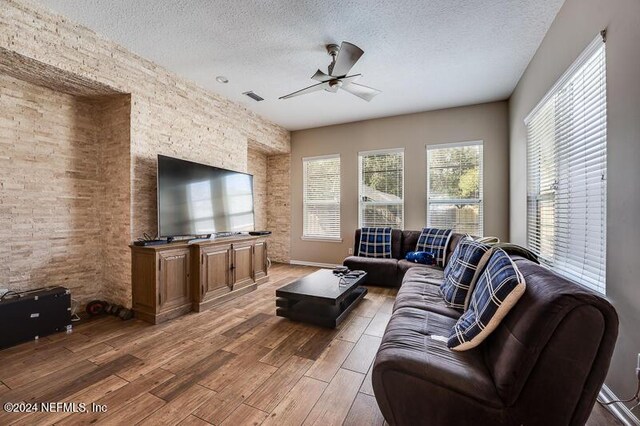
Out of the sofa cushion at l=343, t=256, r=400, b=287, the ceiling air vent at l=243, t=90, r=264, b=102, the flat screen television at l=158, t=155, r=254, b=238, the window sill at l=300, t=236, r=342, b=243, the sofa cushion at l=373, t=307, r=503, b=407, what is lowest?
the sofa cushion at l=343, t=256, r=400, b=287

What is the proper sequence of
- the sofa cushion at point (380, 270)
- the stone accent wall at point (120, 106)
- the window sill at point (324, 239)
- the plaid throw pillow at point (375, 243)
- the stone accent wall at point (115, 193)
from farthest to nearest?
the window sill at point (324, 239) → the plaid throw pillow at point (375, 243) → the sofa cushion at point (380, 270) → the stone accent wall at point (115, 193) → the stone accent wall at point (120, 106)

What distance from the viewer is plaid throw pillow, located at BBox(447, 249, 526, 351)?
131 cm

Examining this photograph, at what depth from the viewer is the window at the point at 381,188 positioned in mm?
5082

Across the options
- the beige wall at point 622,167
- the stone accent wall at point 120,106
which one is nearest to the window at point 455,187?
the beige wall at point 622,167

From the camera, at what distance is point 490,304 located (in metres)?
1.40

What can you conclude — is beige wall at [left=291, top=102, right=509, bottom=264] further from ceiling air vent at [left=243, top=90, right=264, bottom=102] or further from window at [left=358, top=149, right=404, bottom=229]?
ceiling air vent at [left=243, top=90, right=264, bottom=102]

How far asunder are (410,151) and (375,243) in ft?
5.94

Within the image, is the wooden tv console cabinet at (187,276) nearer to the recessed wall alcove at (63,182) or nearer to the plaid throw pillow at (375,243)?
the recessed wall alcove at (63,182)

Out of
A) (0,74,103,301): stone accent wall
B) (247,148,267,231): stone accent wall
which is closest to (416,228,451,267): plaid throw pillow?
(247,148,267,231): stone accent wall

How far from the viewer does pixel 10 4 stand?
7.27 feet

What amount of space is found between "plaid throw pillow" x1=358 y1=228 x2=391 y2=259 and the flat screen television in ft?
6.39

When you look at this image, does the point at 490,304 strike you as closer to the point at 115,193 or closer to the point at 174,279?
the point at 174,279

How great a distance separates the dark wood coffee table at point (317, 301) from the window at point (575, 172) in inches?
75.7

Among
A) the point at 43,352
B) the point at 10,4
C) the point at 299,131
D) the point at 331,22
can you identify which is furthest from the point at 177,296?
the point at 299,131
